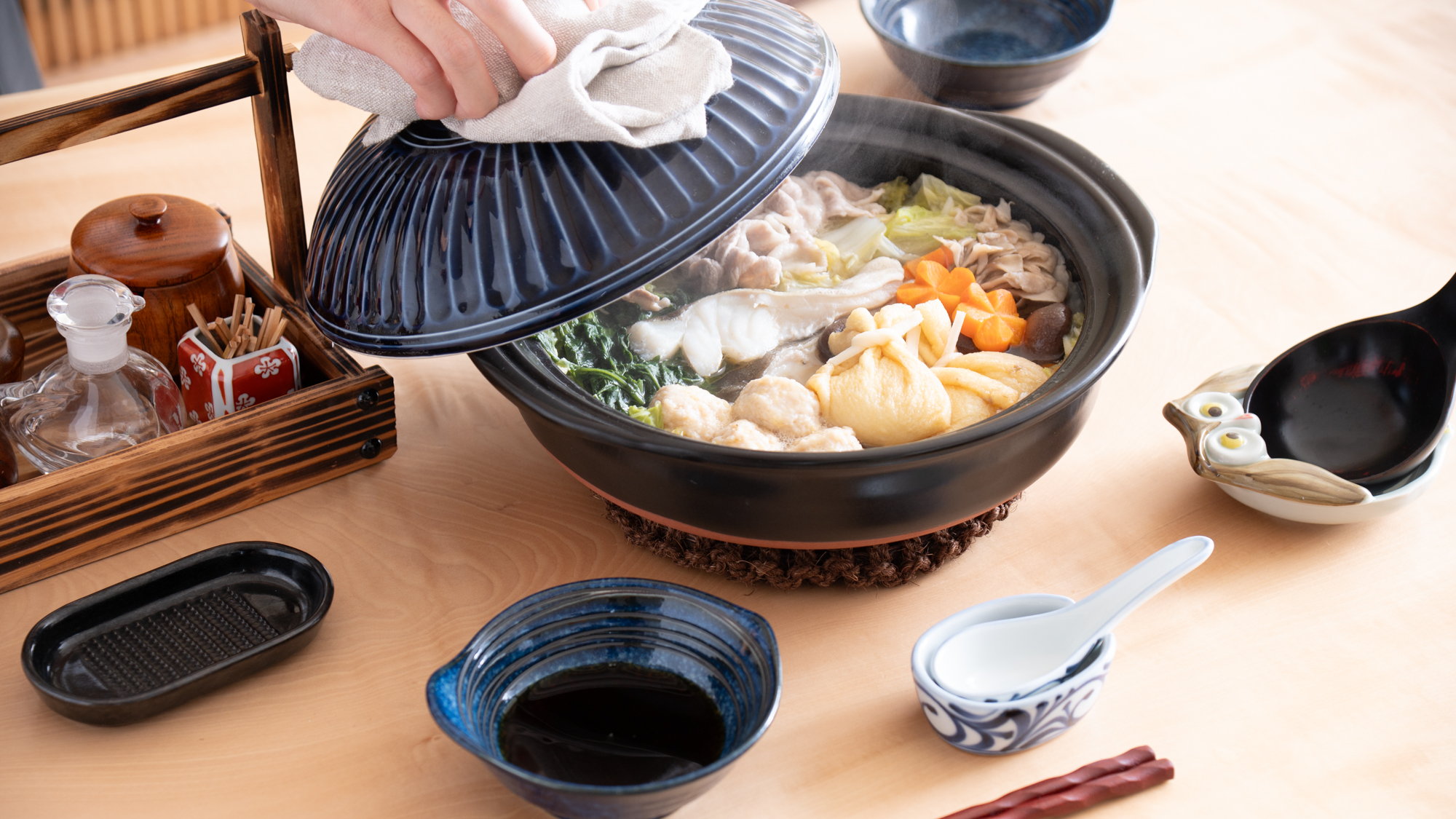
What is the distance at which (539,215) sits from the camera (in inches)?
53.2

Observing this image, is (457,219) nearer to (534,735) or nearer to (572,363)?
(572,363)

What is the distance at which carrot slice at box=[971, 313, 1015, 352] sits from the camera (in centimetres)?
184

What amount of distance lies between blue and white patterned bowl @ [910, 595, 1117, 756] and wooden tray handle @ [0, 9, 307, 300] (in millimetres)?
1288

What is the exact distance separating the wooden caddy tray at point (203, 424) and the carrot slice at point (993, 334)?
1.01m

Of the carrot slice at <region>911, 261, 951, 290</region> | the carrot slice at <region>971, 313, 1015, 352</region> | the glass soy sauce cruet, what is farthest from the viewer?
the carrot slice at <region>911, 261, 951, 290</region>

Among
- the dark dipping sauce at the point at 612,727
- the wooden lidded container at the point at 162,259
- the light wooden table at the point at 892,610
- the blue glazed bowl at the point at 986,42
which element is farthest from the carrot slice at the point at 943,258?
the wooden lidded container at the point at 162,259


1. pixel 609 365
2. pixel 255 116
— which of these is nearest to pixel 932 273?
pixel 609 365

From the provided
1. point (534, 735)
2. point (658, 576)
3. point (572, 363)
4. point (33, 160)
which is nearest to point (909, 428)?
point (658, 576)

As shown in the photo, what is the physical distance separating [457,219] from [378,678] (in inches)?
26.0

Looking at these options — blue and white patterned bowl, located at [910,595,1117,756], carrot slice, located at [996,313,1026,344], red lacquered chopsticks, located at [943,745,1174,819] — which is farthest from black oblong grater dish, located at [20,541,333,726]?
carrot slice, located at [996,313,1026,344]

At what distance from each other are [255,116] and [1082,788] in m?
1.70

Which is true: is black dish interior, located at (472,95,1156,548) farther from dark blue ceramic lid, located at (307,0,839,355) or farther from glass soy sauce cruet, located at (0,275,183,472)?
glass soy sauce cruet, located at (0,275,183,472)

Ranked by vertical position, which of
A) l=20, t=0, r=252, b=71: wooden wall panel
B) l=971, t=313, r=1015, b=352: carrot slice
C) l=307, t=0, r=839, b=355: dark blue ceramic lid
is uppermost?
l=307, t=0, r=839, b=355: dark blue ceramic lid

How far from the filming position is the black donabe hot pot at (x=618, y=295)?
1333mm
